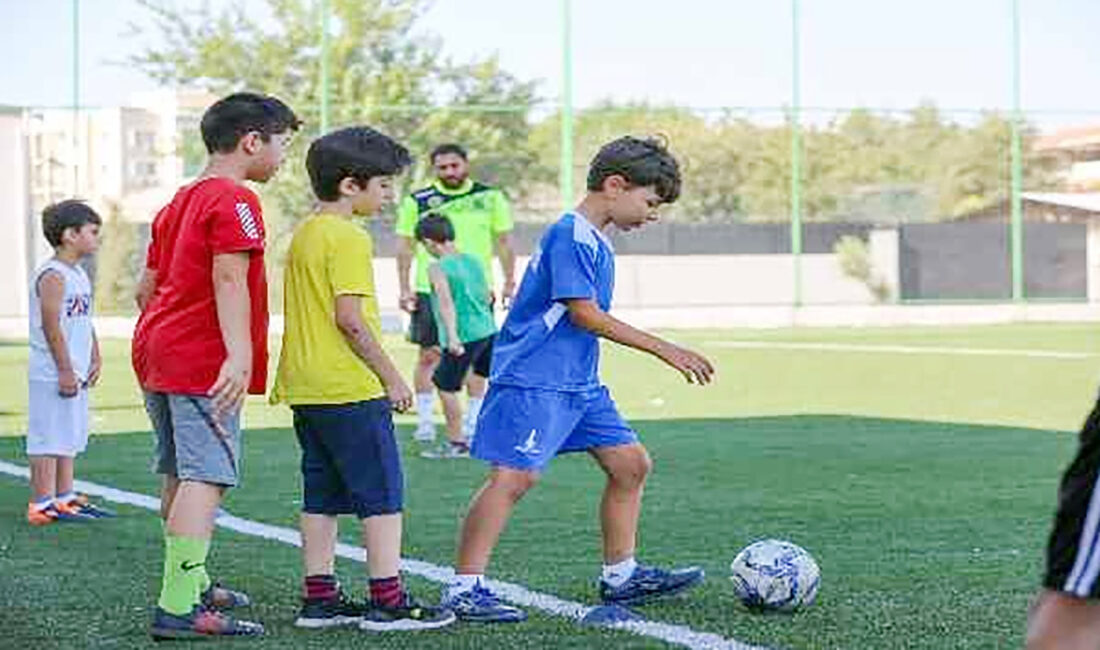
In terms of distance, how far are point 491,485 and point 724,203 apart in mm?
32150

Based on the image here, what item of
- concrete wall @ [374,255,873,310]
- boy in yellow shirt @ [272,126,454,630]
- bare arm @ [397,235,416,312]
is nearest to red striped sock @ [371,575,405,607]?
boy in yellow shirt @ [272,126,454,630]

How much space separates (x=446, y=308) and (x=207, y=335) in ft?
21.4

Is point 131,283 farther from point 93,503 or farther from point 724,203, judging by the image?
point 93,503

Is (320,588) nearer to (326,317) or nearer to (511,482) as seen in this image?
(511,482)

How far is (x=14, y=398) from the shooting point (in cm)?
1961

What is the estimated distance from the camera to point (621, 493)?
23.9 ft

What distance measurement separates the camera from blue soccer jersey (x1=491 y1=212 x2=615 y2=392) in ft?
22.7

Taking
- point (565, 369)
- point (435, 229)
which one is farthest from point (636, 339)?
point (435, 229)

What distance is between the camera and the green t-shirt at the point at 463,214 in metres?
14.5

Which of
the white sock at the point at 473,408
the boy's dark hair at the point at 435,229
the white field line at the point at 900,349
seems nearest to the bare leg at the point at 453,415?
the white sock at the point at 473,408

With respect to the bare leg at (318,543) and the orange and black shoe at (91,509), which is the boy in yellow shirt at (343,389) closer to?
the bare leg at (318,543)

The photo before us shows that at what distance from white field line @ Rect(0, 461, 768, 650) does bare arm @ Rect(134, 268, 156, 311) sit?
1333 millimetres

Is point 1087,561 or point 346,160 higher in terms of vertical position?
point 346,160

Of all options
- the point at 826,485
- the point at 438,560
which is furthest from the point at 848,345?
the point at 438,560
